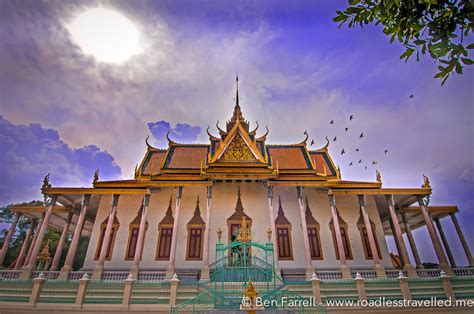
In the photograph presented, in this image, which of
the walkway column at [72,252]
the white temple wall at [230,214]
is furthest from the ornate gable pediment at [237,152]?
the walkway column at [72,252]

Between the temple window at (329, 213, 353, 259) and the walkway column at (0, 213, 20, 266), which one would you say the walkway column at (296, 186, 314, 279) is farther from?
the walkway column at (0, 213, 20, 266)

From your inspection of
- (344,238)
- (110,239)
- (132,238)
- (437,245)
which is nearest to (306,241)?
(344,238)

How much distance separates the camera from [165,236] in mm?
15258

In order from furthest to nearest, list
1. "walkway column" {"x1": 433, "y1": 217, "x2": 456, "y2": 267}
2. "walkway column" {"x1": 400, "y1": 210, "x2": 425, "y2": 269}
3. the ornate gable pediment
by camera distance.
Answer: "walkway column" {"x1": 433, "y1": 217, "x2": 456, "y2": 267}, "walkway column" {"x1": 400, "y1": 210, "x2": 425, "y2": 269}, the ornate gable pediment

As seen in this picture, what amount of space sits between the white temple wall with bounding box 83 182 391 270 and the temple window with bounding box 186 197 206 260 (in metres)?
0.25

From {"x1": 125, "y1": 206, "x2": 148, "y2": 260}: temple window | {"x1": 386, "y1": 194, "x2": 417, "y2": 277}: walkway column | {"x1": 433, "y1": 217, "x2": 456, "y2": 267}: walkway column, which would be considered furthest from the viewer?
{"x1": 433, "y1": 217, "x2": 456, "y2": 267}: walkway column

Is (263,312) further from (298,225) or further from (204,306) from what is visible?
(298,225)

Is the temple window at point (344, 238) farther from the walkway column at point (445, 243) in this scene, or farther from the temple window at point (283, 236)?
the walkway column at point (445, 243)

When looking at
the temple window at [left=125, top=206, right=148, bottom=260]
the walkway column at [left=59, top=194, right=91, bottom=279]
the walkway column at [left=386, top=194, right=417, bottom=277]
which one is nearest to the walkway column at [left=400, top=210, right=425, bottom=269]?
the walkway column at [left=386, top=194, right=417, bottom=277]

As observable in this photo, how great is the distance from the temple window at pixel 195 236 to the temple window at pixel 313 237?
19.5 feet

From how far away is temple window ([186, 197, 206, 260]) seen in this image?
580 inches

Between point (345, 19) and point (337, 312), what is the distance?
30.1ft

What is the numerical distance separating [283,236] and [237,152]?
5.34 m

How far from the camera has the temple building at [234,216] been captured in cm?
1402
